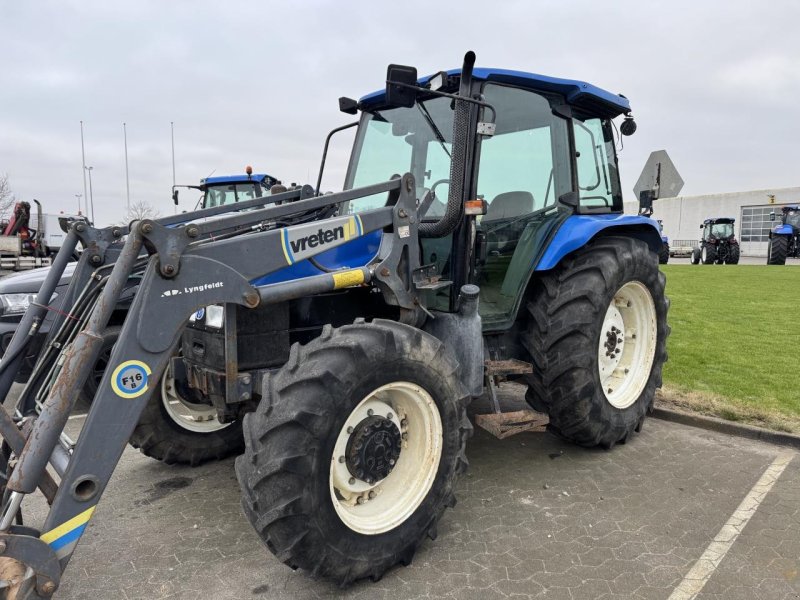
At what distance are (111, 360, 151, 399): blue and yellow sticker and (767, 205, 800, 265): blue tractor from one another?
31135mm

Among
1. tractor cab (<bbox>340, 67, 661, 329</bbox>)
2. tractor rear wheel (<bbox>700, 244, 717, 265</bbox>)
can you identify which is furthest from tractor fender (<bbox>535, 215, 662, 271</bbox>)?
tractor rear wheel (<bbox>700, 244, 717, 265</bbox>)

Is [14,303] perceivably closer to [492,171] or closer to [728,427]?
[492,171]

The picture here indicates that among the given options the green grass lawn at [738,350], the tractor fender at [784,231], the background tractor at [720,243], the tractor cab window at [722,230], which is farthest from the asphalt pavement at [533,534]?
the tractor cab window at [722,230]

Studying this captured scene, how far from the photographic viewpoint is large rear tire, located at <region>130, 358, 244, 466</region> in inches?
142

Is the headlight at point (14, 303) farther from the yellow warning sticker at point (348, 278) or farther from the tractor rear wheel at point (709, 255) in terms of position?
the tractor rear wheel at point (709, 255)

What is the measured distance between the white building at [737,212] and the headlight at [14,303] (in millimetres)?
43547

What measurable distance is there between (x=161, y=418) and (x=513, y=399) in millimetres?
3015

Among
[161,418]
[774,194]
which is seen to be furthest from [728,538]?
[774,194]

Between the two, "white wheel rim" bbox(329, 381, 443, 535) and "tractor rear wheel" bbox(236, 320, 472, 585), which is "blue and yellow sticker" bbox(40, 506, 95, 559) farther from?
"white wheel rim" bbox(329, 381, 443, 535)

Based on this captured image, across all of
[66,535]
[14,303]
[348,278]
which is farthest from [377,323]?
[14,303]

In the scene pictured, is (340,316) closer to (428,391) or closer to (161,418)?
Answer: (428,391)

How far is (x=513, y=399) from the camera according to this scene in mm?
5176

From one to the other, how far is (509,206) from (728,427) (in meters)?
2.55

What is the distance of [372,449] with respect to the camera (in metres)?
2.59
